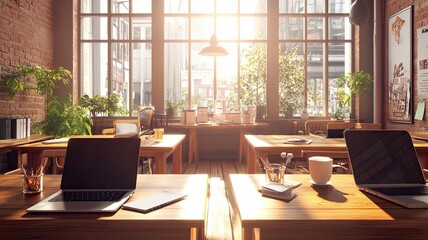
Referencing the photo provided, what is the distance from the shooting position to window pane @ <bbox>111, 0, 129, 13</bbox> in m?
7.33

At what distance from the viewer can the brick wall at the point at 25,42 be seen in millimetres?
5023

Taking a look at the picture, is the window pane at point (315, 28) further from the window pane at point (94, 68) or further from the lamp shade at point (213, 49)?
the window pane at point (94, 68)

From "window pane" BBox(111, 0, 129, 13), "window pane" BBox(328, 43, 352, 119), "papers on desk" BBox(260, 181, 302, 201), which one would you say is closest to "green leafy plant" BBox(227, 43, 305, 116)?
"window pane" BBox(328, 43, 352, 119)

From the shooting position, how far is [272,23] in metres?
7.31

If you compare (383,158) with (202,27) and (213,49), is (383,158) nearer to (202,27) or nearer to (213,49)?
(213,49)

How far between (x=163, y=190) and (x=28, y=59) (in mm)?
5303

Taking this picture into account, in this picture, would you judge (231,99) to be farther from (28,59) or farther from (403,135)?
(403,135)

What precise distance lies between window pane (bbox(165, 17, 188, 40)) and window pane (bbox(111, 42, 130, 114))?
89 cm

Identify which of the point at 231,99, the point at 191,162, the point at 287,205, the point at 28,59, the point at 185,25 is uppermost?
the point at 185,25

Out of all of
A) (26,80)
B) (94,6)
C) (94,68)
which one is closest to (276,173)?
(26,80)

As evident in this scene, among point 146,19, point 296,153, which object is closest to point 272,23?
point 146,19

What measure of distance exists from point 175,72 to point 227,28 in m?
1.40

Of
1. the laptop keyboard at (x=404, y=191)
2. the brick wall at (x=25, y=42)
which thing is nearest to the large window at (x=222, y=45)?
the brick wall at (x=25, y=42)

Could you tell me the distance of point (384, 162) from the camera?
1432 millimetres
